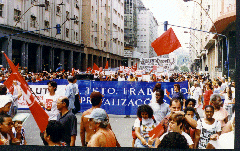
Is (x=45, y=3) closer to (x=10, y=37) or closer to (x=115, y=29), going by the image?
(x=10, y=37)

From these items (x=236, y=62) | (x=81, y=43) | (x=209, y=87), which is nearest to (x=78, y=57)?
(x=81, y=43)

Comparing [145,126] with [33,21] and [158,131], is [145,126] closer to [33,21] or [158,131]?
[158,131]

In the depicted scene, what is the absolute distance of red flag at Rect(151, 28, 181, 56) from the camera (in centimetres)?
723

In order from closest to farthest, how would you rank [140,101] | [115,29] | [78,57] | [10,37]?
[10,37], [78,57], [115,29], [140,101]

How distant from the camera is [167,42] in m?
7.63

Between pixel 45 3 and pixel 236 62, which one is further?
pixel 45 3

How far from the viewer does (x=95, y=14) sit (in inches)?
274

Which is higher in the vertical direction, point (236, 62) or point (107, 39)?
point (107, 39)

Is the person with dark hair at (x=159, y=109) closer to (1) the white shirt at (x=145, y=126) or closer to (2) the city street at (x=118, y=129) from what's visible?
(1) the white shirt at (x=145, y=126)

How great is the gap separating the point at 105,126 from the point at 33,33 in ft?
13.7

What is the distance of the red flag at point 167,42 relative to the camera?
7.23 m

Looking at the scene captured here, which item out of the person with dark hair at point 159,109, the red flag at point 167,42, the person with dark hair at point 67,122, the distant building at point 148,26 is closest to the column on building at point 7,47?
the person with dark hair at point 67,122

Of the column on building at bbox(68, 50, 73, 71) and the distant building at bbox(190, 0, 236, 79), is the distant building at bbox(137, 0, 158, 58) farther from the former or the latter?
the column on building at bbox(68, 50, 73, 71)

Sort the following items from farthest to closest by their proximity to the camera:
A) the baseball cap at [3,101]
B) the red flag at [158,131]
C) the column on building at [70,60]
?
the column on building at [70,60], the baseball cap at [3,101], the red flag at [158,131]
